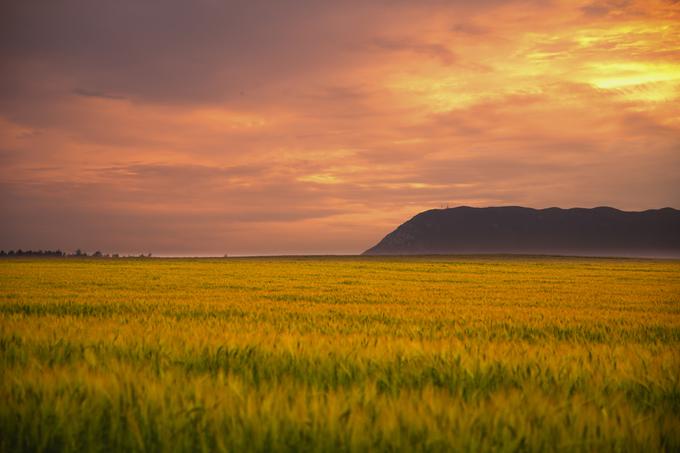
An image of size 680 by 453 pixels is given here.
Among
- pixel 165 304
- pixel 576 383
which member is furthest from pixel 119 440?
pixel 165 304

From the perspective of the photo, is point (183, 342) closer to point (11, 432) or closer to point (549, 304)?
point (11, 432)

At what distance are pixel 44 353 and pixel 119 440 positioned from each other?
336 cm

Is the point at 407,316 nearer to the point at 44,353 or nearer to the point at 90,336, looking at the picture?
the point at 90,336

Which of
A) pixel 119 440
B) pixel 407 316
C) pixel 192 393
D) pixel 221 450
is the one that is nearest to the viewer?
pixel 221 450

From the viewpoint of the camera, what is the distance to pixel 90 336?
650 centimetres

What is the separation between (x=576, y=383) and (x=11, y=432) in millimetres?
4397

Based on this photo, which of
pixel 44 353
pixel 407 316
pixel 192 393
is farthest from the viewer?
pixel 407 316

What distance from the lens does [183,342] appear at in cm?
594

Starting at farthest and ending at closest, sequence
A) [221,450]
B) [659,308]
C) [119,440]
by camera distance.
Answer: [659,308]
[119,440]
[221,450]

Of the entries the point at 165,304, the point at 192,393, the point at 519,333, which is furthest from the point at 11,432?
the point at 165,304

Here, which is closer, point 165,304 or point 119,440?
point 119,440

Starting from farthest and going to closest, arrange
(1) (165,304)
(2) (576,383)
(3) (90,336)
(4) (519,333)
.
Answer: (1) (165,304), (4) (519,333), (3) (90,336), (2) (576,383)

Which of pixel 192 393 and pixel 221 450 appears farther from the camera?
pixel 192 393

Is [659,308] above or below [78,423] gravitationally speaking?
below
